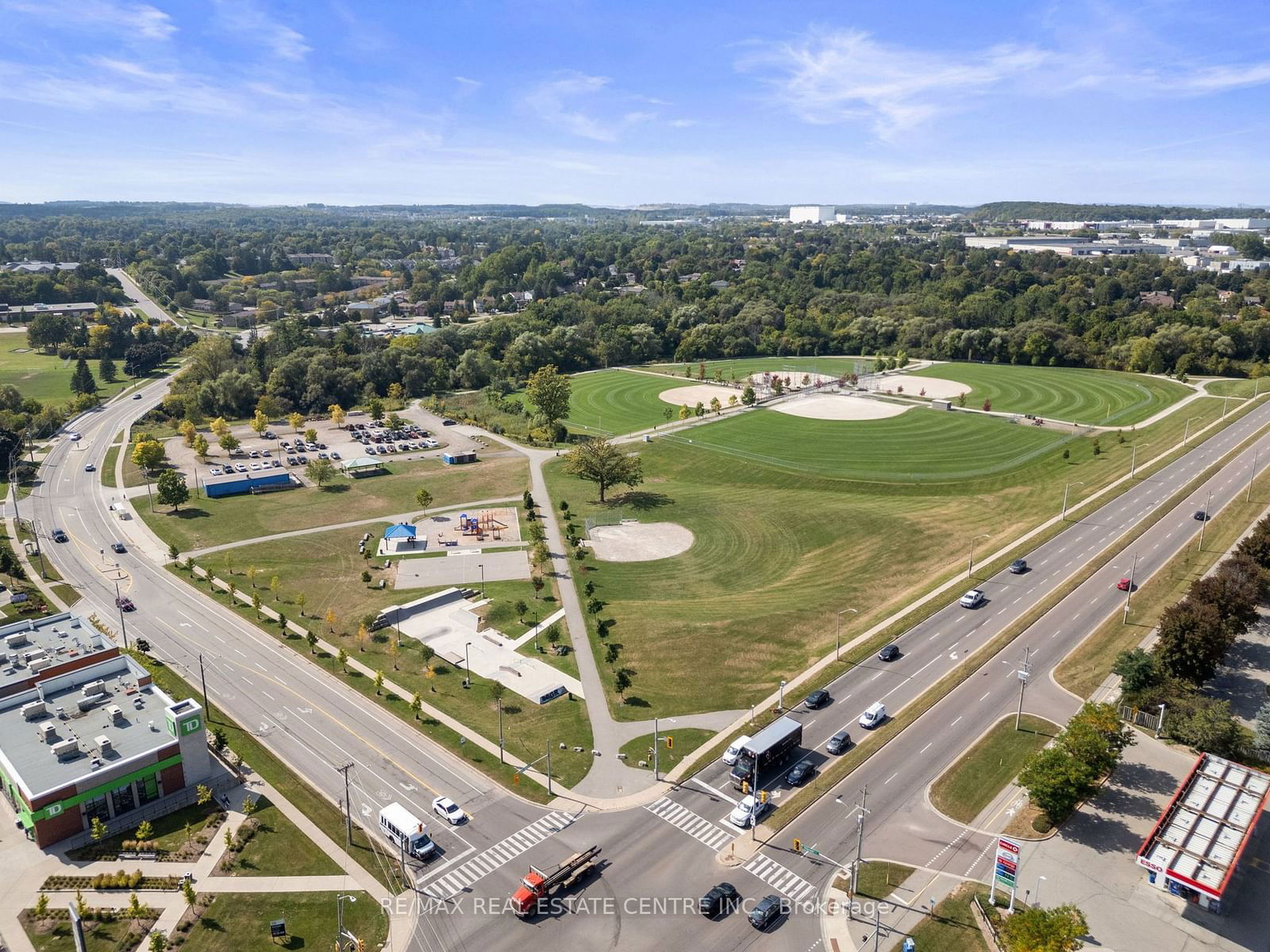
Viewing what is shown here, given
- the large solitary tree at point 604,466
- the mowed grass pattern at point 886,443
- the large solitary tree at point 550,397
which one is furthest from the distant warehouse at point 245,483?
the mowed grass pattern at point 886,443

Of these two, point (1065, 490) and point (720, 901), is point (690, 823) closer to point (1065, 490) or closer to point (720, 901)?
point (720, 901)

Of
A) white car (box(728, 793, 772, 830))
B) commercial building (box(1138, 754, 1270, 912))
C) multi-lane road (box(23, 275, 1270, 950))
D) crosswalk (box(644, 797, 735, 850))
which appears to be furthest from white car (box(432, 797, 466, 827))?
commercial building (box(1138, 754, 1270, 912))

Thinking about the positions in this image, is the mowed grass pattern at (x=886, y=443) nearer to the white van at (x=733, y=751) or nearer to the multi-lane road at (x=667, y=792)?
the multi-lane road at (x=667, y=792)

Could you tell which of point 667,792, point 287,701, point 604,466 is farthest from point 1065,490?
point 287,701

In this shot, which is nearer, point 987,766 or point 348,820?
point 348,820

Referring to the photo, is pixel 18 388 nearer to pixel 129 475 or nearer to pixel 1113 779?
pixel 129 475

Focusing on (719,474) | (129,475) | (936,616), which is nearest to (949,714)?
(936,616)
